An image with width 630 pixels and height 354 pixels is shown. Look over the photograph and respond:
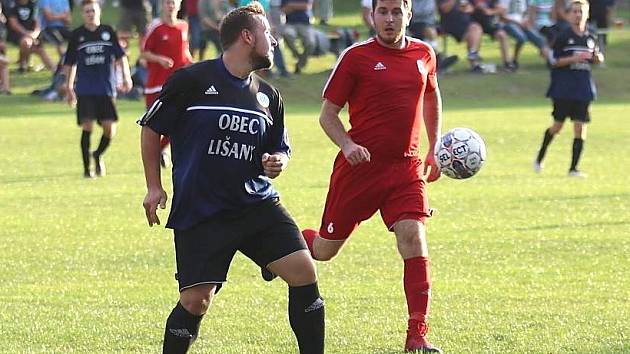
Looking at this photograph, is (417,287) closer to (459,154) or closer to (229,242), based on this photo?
(459,154)

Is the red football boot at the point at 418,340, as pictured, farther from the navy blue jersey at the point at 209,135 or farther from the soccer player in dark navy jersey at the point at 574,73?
the soccer player in dark navy jersey at the point at 574,73

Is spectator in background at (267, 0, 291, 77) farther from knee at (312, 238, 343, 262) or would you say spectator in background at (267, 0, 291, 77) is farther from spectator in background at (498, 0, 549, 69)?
knee at (312, 238, 343, 262)

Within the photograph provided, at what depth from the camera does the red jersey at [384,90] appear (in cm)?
729

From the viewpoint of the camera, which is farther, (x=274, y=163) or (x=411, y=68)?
(x=411, y=68)

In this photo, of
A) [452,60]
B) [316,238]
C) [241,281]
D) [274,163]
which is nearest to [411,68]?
[316,238]

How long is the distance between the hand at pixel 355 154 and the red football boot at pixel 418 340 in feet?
2.83

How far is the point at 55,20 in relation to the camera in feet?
91.7

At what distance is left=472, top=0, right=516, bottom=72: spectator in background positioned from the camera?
2842cm

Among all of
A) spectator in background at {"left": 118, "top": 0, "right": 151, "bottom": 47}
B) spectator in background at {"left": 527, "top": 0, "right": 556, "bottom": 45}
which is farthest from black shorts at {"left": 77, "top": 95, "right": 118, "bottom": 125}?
spectator in background at {"left": 527, "top": 0, "right": 556, "bottom": 45}

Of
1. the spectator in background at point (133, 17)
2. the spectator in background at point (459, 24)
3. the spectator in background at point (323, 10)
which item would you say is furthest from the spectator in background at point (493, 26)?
the spectator in background at point (133, 17)

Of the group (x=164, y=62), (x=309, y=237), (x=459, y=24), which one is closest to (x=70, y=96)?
(x=164, y=62)

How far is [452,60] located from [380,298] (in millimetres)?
20223

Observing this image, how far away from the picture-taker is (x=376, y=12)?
7.18 m

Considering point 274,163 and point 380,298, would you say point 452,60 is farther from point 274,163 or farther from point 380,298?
point 274,163
